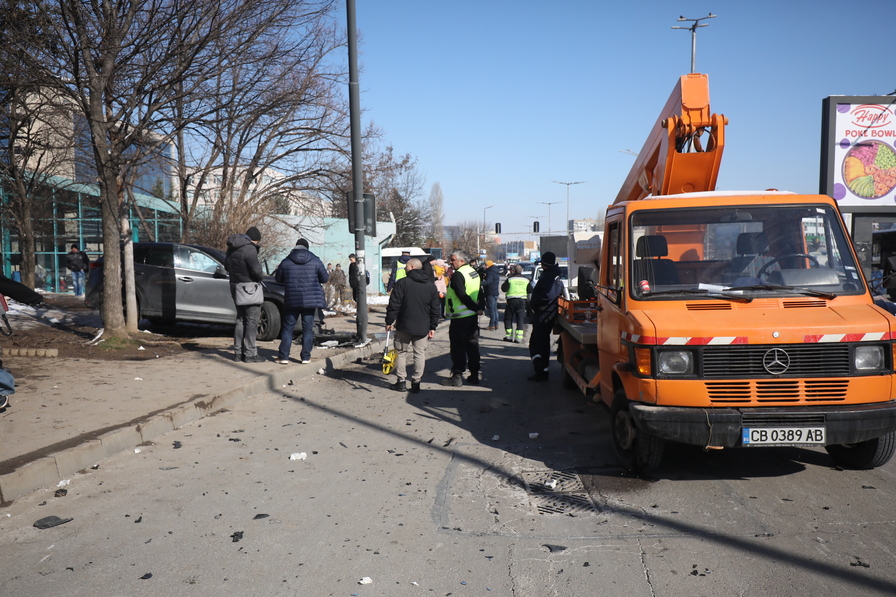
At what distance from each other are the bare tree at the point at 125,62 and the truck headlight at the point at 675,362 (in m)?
8.47

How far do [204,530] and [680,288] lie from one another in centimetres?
410

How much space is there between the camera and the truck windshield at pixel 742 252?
18.4 feet

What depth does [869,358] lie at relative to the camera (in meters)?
4.91

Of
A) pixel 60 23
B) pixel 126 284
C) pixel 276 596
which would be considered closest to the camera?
pixel 276 596

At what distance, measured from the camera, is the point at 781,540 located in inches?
166

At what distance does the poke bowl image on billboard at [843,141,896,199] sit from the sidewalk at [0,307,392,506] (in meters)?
13.6

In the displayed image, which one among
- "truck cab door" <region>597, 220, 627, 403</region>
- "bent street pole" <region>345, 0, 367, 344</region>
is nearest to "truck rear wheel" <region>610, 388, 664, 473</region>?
"truck cab door" <region>597, 220, 627, 403</region>

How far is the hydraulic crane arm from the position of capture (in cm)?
727

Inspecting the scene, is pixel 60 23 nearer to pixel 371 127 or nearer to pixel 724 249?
pixel 724 249

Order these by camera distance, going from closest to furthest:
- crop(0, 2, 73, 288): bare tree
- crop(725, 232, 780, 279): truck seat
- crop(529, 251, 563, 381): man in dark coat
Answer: crop(725, 232, 780, 279): truck seat < crop(0, 2, 73, 288): bare tree < crop(529, 251, 563, 381): man in dark coat

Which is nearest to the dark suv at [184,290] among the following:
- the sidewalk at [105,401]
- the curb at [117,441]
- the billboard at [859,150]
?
the sidewalk at [105,401]

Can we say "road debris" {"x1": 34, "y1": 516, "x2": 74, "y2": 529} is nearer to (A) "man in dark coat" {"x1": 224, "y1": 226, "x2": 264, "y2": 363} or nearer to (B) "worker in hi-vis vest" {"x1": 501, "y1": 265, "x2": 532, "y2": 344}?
(A) "man in dark coat" {"x1": 224, "y1": 226, "x2": 264, "y2": 363}

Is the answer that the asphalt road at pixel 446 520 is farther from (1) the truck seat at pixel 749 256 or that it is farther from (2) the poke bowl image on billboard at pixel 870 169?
(2) the poke bowl image on billboard at pixel 870 169

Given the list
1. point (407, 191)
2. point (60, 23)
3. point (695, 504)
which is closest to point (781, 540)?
point (695, 504)
